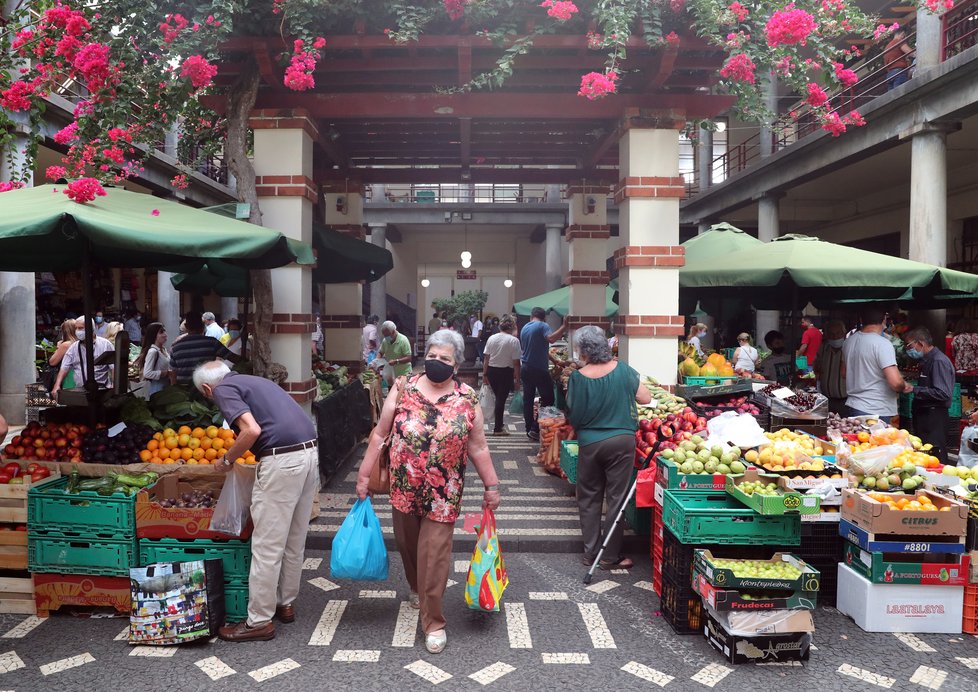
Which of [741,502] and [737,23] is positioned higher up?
[737,23]

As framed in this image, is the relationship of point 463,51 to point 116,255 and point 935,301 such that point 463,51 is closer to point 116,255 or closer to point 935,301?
point 116,255

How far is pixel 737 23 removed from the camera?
18.4ft

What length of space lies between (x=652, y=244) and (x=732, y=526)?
3356mm

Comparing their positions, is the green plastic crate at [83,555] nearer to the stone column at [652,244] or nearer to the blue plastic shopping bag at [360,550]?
the blue plastic shopping bag at [360,550]

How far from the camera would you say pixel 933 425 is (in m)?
7.31

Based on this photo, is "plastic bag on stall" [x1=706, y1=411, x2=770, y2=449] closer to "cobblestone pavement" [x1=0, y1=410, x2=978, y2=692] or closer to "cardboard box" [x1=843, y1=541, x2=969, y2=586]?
"cardboard box" [x1=843, y1=541, x2=969, y2=586]

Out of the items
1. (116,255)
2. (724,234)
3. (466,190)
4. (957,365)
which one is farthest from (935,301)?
(466,190)

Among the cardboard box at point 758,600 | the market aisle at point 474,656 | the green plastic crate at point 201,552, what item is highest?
the green plastic crate at point 201,552

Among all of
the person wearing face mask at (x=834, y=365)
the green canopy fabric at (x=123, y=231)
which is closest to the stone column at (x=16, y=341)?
the green canopy fabric at (x=123, y=231)

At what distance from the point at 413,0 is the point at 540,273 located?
23420 millimetres

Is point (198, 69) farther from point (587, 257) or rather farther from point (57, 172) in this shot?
point (587, 257)

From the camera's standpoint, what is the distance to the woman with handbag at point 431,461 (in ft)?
12.4

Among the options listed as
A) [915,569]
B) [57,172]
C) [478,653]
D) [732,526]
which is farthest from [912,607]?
[57,172]

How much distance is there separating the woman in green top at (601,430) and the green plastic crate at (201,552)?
2349 mm
